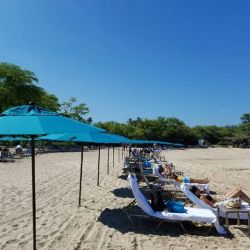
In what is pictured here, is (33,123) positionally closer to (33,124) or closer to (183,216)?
(33,124)

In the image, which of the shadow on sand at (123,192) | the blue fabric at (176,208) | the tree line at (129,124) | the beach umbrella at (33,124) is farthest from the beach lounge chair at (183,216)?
the tree line at (129,124)

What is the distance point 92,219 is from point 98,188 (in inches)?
180

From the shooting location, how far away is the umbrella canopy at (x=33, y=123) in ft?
16.3

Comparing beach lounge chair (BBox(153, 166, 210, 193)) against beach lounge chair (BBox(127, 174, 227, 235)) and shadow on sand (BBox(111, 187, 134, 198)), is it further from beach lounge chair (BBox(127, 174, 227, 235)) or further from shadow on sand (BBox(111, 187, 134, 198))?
beach lounge chair (BBox(127, 174, 227, 235))

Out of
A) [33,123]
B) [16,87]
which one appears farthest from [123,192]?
[16,87]

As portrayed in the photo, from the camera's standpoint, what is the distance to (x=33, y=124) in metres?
5.11

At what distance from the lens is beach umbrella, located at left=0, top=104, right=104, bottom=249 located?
16.3ft

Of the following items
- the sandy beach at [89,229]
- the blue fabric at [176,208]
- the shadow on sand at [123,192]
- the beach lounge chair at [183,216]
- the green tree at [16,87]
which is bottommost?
the sandy beach at [89,229]

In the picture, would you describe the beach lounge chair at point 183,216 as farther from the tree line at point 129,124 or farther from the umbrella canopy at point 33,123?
the tree line at point 129,124

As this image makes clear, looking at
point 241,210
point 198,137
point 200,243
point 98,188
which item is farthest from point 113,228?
point 198,137

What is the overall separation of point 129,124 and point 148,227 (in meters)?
101

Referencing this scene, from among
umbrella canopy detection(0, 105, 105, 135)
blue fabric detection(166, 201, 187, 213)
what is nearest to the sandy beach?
blue fabric detection(166, 201, 187, 213)

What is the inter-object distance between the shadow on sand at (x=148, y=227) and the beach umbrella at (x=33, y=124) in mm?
2257

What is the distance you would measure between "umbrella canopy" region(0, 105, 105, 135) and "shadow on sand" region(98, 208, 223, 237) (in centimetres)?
239
